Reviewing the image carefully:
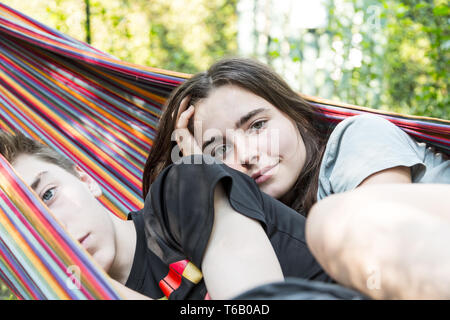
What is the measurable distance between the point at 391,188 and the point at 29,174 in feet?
3.08

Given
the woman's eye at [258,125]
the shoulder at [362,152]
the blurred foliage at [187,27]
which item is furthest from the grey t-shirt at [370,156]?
the blurred foliage at [187,27]

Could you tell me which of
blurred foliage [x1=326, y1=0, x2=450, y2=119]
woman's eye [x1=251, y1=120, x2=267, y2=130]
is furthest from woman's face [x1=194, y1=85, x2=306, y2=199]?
blurred foliage [x1=326, y1=0, x2=450, y2=119]

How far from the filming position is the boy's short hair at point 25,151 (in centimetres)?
138

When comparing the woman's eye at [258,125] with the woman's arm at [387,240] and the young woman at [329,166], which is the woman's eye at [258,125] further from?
the woman's arm at [387,240]

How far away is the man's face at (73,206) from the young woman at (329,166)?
14.3 inches

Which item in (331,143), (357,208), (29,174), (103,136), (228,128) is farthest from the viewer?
(103,136)

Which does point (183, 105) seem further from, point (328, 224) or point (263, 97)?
point (328, 224)

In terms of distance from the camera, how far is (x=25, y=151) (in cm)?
142

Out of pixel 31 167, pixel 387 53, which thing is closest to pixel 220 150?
pixel 31 167

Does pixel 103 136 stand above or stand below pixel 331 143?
below

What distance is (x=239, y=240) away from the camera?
0.95 m

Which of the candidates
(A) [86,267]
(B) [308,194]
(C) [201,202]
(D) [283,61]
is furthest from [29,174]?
(D) [283,61]

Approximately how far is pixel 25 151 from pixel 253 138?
2.25ft
